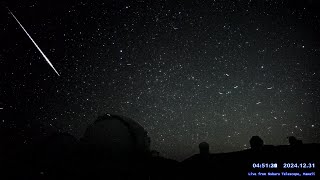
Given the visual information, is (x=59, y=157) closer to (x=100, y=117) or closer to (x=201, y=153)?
(x=100, y=117)

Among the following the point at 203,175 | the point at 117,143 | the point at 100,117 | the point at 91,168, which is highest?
the point at 100,117

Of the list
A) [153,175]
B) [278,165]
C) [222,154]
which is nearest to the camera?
[278,165]

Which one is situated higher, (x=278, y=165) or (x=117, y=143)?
(x=117, y=143)

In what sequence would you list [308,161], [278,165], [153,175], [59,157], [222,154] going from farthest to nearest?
[222,154] < [153,175] < [59,157] < [278,165] < [308,161]

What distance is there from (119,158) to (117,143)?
141 cm

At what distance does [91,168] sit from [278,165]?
1145cm

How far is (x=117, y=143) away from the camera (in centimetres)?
1756

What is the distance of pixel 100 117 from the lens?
62.7ft

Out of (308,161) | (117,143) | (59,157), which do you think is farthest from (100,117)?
(308,161)

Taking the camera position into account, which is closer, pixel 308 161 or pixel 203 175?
pixel 308 161

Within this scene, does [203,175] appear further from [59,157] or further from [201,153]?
[59,157]

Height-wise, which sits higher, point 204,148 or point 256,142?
point 256,142

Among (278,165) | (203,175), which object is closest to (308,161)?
(278,165)

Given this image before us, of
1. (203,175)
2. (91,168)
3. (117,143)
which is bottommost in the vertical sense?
(203,175)
